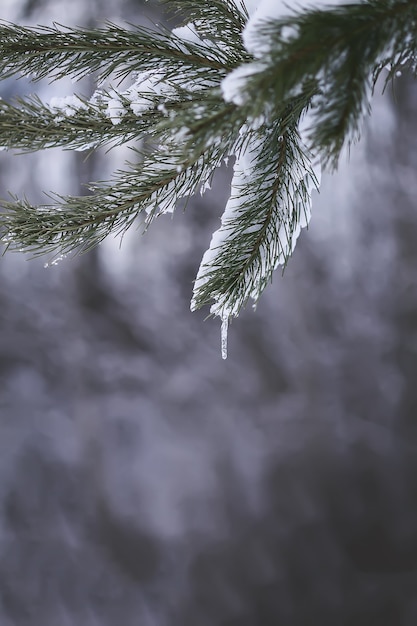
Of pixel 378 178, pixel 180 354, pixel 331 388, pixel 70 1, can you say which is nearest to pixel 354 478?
pixel 331 388

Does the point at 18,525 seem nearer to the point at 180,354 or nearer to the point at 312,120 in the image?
the point at 180,354

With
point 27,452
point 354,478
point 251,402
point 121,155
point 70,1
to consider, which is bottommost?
point 27,452

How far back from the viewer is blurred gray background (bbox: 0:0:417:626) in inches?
133

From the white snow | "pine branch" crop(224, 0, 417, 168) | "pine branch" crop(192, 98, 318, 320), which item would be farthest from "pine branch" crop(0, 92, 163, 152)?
"pine branch" crop(224, 0, 417, 168)

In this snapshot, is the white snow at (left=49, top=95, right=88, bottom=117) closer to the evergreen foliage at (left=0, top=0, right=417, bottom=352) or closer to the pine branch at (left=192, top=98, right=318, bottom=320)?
the evergreen foliage at (left=0, top=0, right=417, bottom=352)

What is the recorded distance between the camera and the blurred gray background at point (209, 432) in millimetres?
3391

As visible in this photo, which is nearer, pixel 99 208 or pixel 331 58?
pixel 331 58

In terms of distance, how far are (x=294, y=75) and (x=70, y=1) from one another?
336 centimetres

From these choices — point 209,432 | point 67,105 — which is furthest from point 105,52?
point 209,432

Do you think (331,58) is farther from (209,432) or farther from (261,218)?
(209,432)

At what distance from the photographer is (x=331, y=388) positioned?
3541 mm

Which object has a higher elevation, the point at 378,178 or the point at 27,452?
the point at 378,178

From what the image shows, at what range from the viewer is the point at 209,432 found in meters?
3.83

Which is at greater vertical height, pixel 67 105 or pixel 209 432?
pixel 209 432
